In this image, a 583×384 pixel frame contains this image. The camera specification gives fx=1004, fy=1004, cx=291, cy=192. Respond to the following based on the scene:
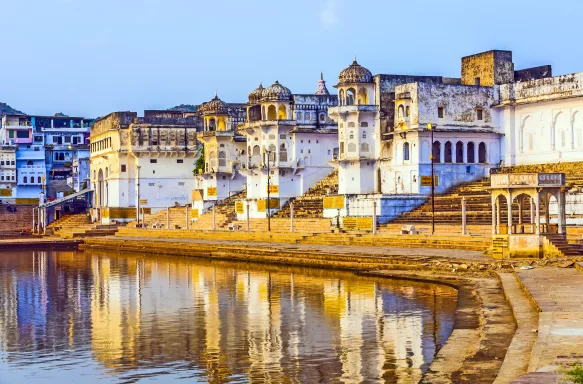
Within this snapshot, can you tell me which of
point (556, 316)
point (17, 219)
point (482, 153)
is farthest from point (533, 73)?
point (17, 219)

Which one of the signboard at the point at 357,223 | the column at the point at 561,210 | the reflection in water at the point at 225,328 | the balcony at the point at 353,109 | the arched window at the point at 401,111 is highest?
the balcony at the point at 353,109

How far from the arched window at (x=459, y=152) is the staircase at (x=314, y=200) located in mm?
8747

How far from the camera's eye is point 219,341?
21.7 m

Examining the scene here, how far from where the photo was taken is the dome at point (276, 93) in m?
67.6

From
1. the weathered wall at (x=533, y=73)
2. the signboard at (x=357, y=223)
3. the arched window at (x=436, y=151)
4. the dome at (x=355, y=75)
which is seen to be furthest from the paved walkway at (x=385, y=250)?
the weathered wall at (x=533, y=73)

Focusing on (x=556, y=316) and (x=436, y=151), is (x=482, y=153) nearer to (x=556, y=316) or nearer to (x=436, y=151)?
(x=436, y=151)

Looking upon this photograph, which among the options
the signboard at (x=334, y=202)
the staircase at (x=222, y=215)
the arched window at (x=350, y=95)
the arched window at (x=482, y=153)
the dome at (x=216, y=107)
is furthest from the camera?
the dome at (x=216, y=107)

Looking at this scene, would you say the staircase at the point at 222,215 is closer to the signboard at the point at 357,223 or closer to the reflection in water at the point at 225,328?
the signboard at the point at 357,223

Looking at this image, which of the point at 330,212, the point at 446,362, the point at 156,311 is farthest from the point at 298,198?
the point at 446,362

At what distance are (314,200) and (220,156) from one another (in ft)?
45.2

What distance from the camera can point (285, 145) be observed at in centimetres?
6850

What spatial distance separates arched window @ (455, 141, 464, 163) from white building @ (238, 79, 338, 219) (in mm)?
14207

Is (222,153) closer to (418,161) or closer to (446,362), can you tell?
(418,161)

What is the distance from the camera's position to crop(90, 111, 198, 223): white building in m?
85.7
